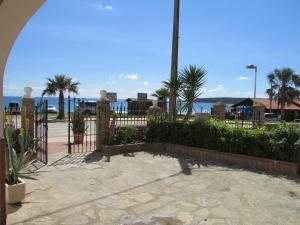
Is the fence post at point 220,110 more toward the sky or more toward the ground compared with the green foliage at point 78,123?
more toward the sky

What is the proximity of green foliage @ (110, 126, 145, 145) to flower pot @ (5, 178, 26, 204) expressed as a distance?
16.4ft

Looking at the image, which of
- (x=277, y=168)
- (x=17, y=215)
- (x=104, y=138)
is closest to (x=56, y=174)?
(x=17, y=215)

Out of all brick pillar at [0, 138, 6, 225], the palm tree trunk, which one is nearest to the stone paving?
brick pillar at [0, 138, 6, 225]

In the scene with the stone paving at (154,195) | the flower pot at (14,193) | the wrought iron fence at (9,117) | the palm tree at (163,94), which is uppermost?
the palm tree at (163,94)

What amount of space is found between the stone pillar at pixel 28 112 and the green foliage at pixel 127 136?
2.54m

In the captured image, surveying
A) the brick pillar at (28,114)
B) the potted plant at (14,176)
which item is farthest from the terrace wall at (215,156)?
the potted plant at (14,176)

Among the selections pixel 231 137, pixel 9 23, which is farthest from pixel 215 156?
pixel 9 23

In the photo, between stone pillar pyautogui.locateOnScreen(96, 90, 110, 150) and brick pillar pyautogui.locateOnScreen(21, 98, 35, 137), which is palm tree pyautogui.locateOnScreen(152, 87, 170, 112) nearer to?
stone pillar pyautogui.locateOnScreen(96, 90, 110, 150)

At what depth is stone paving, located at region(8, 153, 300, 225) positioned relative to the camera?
4691 mm

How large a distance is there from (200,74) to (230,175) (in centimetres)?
424

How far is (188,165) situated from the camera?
27.1 ft

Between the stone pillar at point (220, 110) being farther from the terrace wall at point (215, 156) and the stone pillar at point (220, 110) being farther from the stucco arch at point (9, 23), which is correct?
the stucco arch at point (9, 23)

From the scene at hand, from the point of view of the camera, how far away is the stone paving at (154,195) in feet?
15.4

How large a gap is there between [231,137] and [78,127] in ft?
17.8
